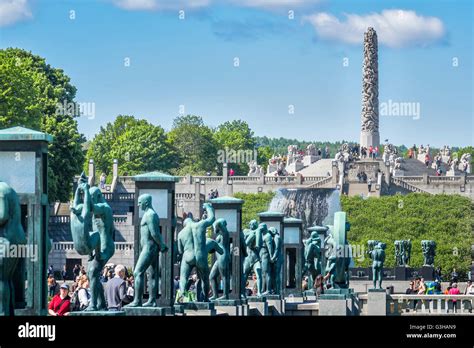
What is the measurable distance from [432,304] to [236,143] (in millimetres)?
133360

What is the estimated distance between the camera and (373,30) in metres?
161

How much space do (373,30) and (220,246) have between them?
128166 millimetres

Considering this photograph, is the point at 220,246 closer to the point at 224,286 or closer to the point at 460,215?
the point at 224,286

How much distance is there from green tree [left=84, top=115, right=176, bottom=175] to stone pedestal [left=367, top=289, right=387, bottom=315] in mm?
85484

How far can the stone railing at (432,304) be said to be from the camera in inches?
1822

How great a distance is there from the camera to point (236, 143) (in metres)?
180

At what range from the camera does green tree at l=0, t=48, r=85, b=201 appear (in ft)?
259

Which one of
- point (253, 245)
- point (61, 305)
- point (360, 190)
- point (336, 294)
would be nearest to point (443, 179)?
point (360, 190)

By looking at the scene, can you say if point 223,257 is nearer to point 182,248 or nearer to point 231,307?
point 231,307

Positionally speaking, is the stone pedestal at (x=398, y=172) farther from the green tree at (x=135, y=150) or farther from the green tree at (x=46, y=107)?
the green tree at (x=46, y=107)

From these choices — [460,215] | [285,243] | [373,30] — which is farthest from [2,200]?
[373,30]

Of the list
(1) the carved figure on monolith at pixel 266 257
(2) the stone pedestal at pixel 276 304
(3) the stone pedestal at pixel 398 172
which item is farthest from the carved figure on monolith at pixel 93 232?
(3) the stone pedestal at pixel 398 172

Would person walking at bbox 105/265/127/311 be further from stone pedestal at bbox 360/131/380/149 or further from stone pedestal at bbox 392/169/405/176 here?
stone pedestal at bbox 360/131/380/149
